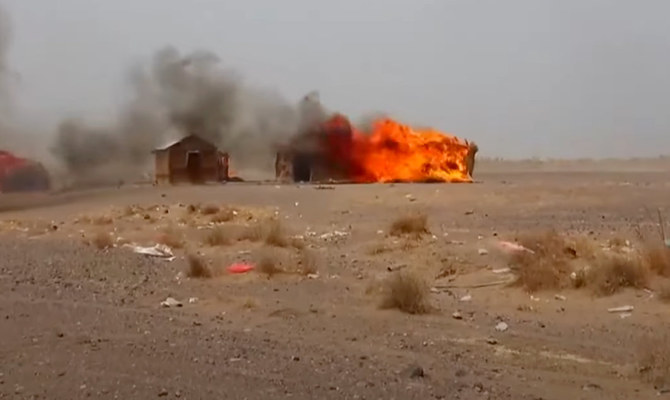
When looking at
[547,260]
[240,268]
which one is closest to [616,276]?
[547,260]

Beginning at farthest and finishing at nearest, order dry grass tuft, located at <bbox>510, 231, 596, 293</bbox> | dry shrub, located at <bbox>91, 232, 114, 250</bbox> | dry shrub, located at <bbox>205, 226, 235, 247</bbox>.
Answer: dry shrub, located at <bbox>205, 226, 235, 247</bbox> → dry shrub, located at <bbox>91, 232, 114, 250</bbox> → dry grass tuft, located at <bbox>510, 231, 596, 293</bbox>

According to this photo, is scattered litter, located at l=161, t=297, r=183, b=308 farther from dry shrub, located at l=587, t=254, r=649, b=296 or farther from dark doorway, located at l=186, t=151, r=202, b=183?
dark doorway, located at l=186, t=151, r=202, b=183

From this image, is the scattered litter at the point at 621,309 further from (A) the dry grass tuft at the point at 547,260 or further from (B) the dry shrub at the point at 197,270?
(B) the dry shrub at the point at 197,270

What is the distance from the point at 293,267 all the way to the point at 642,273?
664 centimetres

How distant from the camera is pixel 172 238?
24156 millimetres

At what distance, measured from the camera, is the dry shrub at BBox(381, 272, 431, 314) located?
13102 mm

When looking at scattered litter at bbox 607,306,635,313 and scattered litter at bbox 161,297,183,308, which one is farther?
scattered litter at bbox 161,297,183,308

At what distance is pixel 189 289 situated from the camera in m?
15.8

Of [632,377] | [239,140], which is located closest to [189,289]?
[632,377]

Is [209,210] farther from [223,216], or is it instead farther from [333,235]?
[333,235]

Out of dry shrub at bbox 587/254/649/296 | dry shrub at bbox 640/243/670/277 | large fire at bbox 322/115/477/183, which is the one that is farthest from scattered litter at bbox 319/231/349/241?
large fire at bbox 322/115/477/183

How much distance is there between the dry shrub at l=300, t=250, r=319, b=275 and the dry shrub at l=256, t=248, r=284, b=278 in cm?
44

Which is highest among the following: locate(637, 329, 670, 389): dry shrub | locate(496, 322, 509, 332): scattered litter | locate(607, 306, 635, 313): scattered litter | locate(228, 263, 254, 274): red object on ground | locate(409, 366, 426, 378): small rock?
locate(637, 329, 670, 389): dry shrub

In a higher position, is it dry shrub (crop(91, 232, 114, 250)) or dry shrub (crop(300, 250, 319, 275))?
dry shrub (crop(300, 250, 319, 275))
